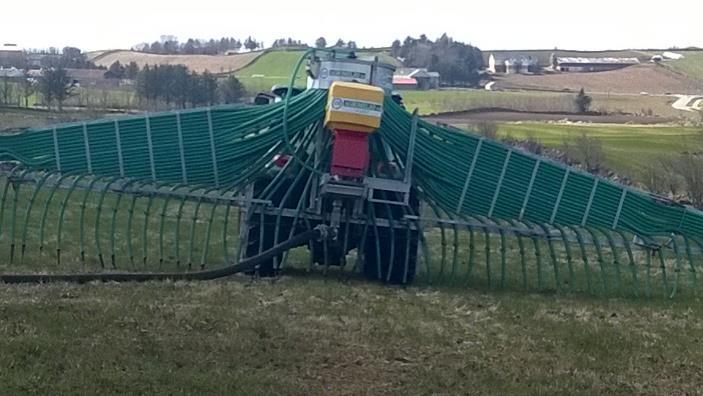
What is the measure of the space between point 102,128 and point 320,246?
8.24 feet

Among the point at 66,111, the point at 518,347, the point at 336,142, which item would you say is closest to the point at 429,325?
the point at 518,347

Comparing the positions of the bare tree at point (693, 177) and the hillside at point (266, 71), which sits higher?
the hillside at point (266, 71)

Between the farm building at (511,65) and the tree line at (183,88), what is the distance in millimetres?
25762

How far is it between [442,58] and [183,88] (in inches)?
745

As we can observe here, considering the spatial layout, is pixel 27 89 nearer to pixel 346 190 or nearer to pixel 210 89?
pixel 210 89

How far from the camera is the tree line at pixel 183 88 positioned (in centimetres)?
3416

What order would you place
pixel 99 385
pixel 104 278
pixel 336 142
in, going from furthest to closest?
pixel 336 142
pixel 104 278
pixel 99 385

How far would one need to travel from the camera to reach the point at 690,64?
6375 centimetres

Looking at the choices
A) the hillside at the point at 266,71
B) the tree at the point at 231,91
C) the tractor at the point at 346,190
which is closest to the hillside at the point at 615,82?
the hillside at the point at 266,71

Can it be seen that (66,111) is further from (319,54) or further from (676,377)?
(676,377)

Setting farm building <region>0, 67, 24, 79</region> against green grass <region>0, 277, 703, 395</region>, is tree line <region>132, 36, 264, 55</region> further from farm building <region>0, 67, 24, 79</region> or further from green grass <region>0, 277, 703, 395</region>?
green grass <region>0, 277, 703, 395</region>

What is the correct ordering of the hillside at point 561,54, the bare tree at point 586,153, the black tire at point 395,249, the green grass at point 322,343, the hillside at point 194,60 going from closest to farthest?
the green grass at point 322,343 → the black tire at point 395,249 → the bare tree at point 586,153 → the hillside at point 194,60 → the hillside at point 561,54

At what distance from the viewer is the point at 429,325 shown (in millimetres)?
8383

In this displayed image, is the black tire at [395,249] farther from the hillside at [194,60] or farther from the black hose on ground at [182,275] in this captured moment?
the hillside at [194,60]
